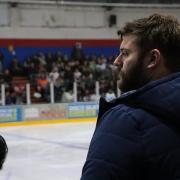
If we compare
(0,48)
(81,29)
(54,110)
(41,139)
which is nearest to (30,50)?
(0,48)

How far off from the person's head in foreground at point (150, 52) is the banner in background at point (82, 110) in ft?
41.6

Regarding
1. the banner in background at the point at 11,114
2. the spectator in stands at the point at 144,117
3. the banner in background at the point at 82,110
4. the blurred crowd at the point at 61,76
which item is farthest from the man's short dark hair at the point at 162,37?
the blurred crowd at the point at 61,76

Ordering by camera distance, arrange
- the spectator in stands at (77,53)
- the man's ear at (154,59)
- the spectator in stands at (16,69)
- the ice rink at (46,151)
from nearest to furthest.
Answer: the man's ear at (154,59) < the ice rink at (46,151) < the spectator in stands at (16,69) < the spectator in stands at (77,53)

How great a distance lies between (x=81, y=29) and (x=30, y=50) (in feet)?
8.72

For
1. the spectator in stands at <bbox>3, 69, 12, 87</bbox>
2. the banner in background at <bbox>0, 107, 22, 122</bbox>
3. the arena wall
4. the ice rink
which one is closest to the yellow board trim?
the arena wall

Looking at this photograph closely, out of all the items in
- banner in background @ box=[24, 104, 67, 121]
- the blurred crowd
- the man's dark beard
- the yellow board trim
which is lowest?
the yellow board trim

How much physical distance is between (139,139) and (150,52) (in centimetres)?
24

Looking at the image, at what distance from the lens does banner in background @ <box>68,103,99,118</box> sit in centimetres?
1395

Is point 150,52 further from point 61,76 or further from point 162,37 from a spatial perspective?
point 61,76

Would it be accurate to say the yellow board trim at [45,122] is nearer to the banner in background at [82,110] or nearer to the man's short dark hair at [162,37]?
the banner in background at [82,110]

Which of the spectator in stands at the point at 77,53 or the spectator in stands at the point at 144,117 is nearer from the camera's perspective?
the spectator in stands at the point at 144,117

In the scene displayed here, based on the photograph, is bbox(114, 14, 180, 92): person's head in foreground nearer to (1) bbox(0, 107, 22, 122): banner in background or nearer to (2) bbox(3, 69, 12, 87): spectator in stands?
(1) bbox(0, 107, 22, 122): banner in background

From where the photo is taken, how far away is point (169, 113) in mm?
1125

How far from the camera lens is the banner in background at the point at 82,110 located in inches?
549
